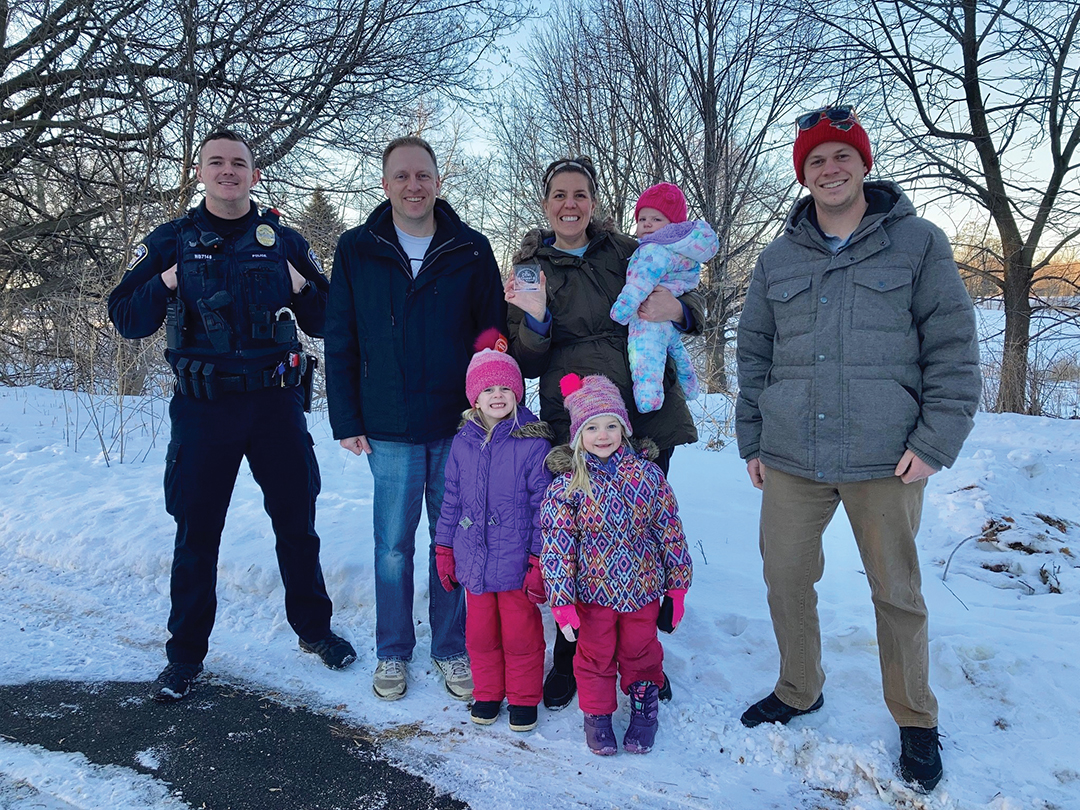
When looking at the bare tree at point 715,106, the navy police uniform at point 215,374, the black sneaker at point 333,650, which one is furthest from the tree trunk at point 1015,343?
the navy police uniform at point 215,374

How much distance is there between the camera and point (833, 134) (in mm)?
2439

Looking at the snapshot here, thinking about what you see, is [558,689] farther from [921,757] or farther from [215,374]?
Result: [215,374]

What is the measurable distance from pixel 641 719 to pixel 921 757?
1015 millimetres

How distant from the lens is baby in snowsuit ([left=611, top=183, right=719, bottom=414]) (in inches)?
114

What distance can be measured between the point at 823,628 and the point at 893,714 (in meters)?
0.82

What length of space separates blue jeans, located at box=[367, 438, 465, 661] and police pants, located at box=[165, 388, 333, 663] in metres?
0.44

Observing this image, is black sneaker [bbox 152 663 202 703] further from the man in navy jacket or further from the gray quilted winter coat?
the gray quilted winter coat

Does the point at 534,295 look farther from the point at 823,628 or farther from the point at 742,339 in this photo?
the point at 823,628

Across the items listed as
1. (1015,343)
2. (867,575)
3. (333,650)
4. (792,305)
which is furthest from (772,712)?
(1015,343)

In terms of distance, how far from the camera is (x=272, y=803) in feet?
7.68

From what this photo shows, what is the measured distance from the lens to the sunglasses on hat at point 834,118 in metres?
2.45

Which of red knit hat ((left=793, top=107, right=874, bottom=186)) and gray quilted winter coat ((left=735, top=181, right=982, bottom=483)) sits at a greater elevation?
red knit hat ((left=793, top=107, right=874, bottom=186))

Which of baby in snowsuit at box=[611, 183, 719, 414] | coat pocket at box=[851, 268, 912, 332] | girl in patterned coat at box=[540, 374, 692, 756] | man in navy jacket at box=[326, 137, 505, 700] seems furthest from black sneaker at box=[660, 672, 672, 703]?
coat pocket at box=[851, 268, 912, 332]

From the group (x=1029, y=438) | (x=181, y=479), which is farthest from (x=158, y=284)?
(x=1029, y=438)
